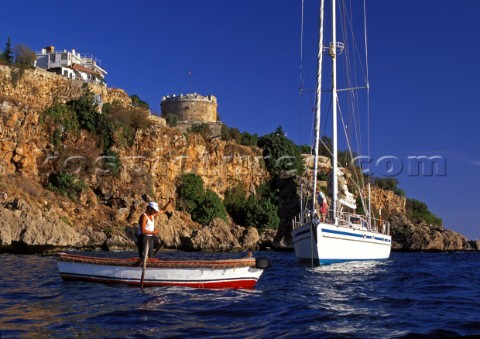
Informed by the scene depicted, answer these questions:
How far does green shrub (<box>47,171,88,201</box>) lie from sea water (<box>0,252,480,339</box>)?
26.5 m

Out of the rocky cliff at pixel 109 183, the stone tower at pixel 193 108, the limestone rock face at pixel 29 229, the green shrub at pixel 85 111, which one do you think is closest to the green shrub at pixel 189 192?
the rocky cliff at pixel 109 183

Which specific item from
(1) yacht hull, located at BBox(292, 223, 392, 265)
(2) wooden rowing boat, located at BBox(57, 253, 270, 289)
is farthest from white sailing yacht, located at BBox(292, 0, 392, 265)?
(2) wooden rowing boat, located at BBox(57, 253, 270, 289)

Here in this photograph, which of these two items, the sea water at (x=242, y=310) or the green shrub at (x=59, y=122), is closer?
the sea water at (x=242, y=310)

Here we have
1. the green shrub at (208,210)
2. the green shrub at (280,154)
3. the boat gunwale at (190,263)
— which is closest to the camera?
the boat gunwale at (190,263)

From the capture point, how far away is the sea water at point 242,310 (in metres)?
7.59

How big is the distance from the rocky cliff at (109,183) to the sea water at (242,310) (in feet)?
58.2

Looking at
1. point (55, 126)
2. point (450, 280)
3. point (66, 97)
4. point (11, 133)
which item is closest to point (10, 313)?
point (450, 280)

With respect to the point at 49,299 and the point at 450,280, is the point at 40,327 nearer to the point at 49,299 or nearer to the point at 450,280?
the point at 49,299

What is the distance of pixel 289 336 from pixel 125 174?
38.3 metres

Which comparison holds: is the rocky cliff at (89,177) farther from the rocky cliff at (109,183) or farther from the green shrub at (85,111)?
the green shrub at (85,111)

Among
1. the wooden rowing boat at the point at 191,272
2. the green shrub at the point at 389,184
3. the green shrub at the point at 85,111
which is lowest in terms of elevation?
the wooden rowing boat at the point at 191,272

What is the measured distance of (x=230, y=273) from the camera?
12.5 metres

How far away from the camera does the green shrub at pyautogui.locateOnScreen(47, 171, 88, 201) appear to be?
4006 centimetres

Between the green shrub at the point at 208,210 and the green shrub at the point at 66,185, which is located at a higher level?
the green shrub at the point at 66,185
